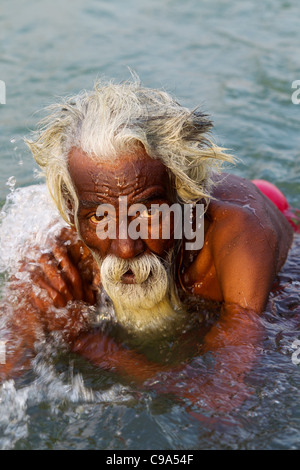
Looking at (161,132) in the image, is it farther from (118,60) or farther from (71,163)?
(118,60)

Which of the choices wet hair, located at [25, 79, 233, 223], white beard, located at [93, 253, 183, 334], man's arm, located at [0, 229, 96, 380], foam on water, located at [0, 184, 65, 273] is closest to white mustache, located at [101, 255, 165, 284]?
white beard, located at [93, 253, 183, 334]

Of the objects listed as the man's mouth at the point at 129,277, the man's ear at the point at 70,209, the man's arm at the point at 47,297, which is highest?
the man's ear at the point at 70,209

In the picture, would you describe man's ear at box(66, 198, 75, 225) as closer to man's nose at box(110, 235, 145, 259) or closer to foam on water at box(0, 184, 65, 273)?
foam on water at box(0, 184, 65, 273)

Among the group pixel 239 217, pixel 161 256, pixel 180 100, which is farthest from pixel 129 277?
pixel 180 100

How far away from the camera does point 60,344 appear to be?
3.88 m

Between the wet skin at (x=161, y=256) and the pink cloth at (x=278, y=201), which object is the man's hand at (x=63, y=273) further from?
the pink cloth at (x=278, y=201)

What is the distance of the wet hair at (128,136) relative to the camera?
11.1 ft

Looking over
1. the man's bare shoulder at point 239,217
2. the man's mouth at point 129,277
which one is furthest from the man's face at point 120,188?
the man's bare shoulder at point 239,217

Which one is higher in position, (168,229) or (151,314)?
(168,229)

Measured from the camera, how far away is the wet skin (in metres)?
3.38

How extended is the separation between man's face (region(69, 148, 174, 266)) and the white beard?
0.06 m
